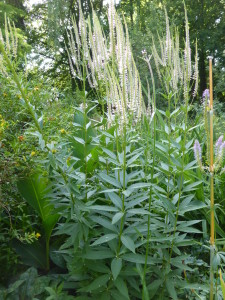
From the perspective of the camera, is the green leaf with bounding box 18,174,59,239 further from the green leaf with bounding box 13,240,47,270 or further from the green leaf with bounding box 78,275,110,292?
the green leaf with bounding box 78,275,110,292

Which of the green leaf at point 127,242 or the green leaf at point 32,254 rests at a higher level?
the green leaf at point 127,242

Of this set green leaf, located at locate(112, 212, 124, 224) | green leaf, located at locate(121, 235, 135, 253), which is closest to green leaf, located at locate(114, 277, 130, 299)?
green leaf, located at locate(121, 235, 135, 253)

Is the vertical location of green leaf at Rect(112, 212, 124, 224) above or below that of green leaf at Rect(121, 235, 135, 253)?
above

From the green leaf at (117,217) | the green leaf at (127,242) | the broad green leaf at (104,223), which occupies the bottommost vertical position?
the green leaf at (127,242)

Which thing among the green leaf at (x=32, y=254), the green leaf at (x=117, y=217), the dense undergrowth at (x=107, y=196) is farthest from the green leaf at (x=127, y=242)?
the green leaf at (x=32, y=254)

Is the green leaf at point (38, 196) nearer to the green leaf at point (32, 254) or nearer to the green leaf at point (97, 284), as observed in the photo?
the green leaf at point (32, 254)

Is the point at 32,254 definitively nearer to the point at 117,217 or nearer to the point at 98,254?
the point at 98,254

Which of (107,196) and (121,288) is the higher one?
(107,196)

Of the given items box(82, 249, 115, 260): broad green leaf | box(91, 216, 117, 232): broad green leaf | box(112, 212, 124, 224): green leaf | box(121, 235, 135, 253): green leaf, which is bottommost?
box(82, 249, 115, 260): broad green leaf

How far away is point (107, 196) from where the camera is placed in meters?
2.12

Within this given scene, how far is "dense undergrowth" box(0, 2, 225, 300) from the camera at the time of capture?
5.86 feet

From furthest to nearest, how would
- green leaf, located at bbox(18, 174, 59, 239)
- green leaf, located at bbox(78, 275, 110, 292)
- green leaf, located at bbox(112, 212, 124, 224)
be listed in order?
green leaf, located at bbox(18, 174, 59, 239)
green leaf, located at bbox(78, 275, 110, 292)
green leaf, located at bbox(112, 212, 124, 224)

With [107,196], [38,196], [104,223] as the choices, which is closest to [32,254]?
[38,196]

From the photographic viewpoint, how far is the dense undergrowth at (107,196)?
1.79 metres
